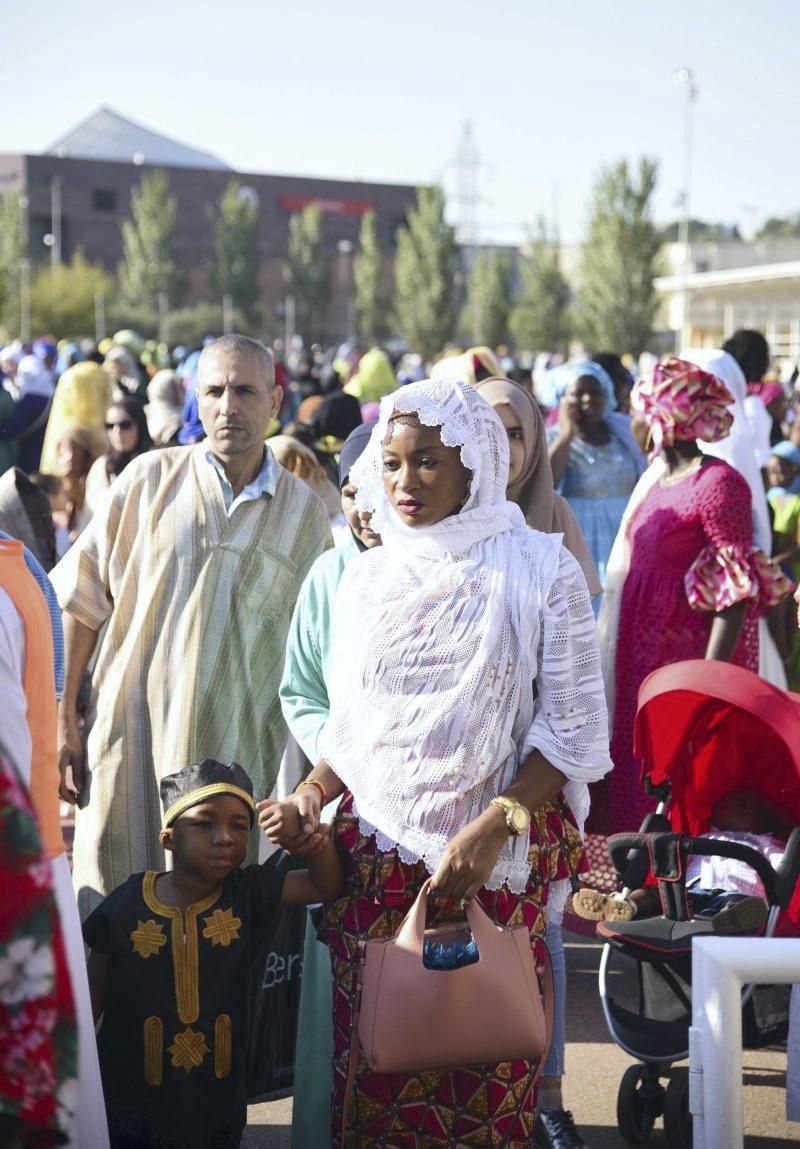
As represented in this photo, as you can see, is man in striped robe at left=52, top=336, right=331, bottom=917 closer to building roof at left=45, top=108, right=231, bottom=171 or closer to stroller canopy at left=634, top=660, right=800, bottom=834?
stroller canopy at left=634, top=660, right=800, bottom=834

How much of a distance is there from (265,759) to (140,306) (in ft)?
209

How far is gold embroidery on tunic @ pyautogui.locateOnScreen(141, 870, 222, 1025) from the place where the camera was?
3277 mm

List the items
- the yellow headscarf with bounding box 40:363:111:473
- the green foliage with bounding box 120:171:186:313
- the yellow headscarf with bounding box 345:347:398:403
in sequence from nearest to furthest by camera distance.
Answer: the yellow headscarf with bounding box 40:363:111:473 → the yellow headscarf with bounding box 345:347:398:403 → the green foliage with bounding box 120:171:186:313

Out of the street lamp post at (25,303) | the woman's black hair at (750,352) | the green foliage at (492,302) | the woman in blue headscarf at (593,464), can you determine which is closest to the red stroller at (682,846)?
the woman in blue headscarf at (593,464)

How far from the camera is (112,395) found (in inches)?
355

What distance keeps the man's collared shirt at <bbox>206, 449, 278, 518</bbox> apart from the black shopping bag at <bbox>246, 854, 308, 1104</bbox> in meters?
1.07

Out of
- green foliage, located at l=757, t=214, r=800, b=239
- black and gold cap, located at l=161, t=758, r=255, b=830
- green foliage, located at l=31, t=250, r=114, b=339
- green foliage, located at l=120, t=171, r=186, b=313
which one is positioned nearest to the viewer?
black and gold cap, located at l=161, t=758, r=255, b=830

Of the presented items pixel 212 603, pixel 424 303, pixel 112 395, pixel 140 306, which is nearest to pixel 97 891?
pixel 212 603

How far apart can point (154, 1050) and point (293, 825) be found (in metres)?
0.82

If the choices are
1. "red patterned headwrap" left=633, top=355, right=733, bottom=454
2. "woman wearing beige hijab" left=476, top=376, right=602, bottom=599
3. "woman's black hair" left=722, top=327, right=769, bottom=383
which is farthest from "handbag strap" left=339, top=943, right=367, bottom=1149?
"woman's black hair" left=722, top=327, right=769, bottom=383

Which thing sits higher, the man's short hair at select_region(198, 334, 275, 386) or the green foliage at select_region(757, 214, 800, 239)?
the green foliage at select_region(757, 214, 800, 239)

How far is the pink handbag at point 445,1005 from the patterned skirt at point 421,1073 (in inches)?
4.8

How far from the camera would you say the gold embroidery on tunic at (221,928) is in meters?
3.32

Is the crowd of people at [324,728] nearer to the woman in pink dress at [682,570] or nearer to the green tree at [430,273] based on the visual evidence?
the woman in pink dress at [682,570]
